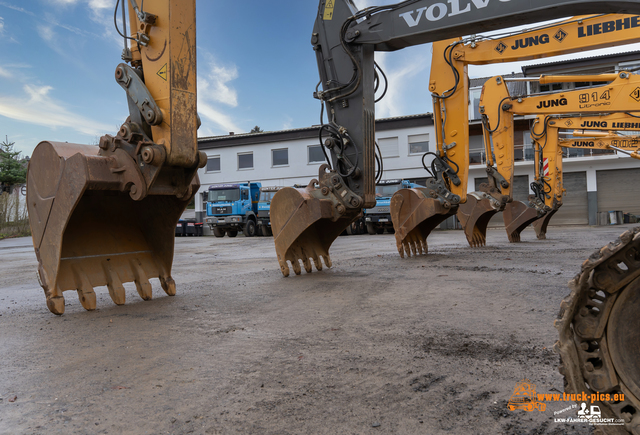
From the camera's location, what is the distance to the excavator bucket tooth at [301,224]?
6.54m

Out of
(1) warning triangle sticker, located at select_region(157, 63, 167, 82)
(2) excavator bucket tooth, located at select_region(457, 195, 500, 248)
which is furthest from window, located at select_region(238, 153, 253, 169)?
(1) warning triangle sticker, located at select_region(157, 63, 167, 82)

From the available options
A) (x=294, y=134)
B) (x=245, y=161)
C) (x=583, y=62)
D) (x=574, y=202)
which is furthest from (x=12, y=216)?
(x=583, y=62)

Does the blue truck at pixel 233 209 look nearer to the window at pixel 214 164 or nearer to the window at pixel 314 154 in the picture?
the window at pixel 314 154

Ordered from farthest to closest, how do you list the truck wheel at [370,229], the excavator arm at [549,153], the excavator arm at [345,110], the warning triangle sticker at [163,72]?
the truck wheel at [370,229] < the excavator arm at [549,153] < the excavator arm at [345,110] < the warning triangle sticker at [163,72]

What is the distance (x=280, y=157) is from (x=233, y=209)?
10411 millimetres

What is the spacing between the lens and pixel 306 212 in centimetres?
653

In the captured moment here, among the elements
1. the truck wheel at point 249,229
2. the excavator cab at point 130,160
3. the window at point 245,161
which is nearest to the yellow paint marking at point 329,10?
the excavator cab at point 130,160

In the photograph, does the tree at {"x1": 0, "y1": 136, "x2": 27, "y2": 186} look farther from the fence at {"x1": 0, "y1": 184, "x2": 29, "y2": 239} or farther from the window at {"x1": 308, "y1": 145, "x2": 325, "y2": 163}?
the window at {"x1": 308, "y1": 145, "x2": 325, "y2": 163}

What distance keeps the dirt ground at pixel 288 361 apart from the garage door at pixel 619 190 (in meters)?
29.1

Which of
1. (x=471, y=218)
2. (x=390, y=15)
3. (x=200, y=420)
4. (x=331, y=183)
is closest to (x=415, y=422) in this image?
(x=200, y=420)

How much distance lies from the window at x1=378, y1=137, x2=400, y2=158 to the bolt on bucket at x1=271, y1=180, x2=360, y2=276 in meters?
26.0

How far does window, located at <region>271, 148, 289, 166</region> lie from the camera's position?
34.5m

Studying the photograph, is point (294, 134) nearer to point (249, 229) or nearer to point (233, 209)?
point (233, 209)

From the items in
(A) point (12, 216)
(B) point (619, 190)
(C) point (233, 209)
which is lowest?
(B) point (619, 190)
